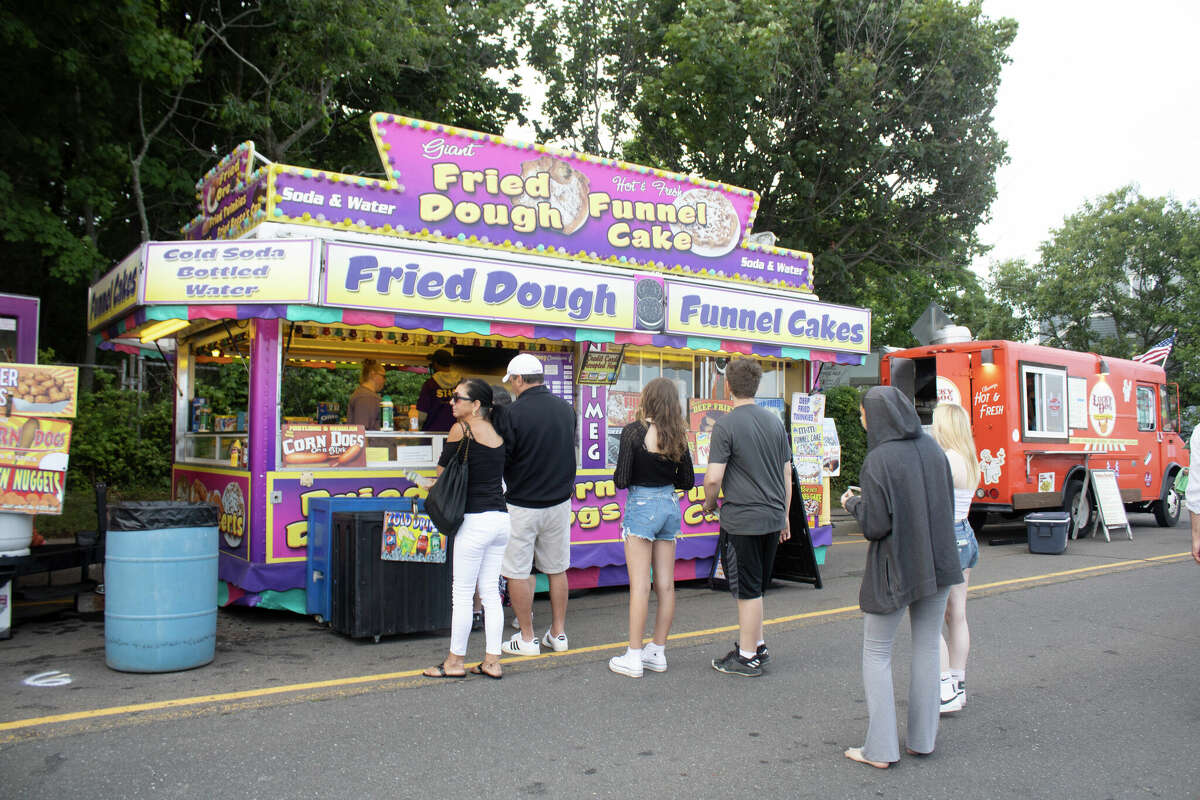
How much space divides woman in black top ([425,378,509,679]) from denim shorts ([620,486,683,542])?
814mm

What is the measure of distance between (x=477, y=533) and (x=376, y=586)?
1.34 metres

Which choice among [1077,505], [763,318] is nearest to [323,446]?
[763,318]

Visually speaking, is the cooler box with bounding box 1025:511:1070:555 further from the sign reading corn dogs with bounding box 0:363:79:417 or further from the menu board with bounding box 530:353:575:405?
the sign reading corn dogs with bounding box 0:363:79:417

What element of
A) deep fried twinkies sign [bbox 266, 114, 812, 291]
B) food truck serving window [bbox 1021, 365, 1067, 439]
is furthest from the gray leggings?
food truck serving window [bbox 1021, 365, 1067, 439]

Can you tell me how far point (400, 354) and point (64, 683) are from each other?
5690mm

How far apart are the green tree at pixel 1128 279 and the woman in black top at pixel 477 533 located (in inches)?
930

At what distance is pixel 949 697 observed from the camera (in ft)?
15.9

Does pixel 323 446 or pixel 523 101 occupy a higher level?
pixel 523 101

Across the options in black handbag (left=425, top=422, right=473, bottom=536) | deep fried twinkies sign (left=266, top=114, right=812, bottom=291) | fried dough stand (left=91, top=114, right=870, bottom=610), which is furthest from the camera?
deep fried twinkies sign (left=266, top=114, right=812, bottom=291)

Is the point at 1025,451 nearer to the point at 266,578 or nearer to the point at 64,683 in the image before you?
the point at 266,578

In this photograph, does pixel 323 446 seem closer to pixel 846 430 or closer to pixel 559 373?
pixel 559 373

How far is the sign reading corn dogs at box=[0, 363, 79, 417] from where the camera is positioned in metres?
6.15

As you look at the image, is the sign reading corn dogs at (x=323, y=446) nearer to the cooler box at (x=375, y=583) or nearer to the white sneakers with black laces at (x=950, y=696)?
the cooler box at (x=375, y=583)

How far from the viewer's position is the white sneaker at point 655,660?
5.58 meters
